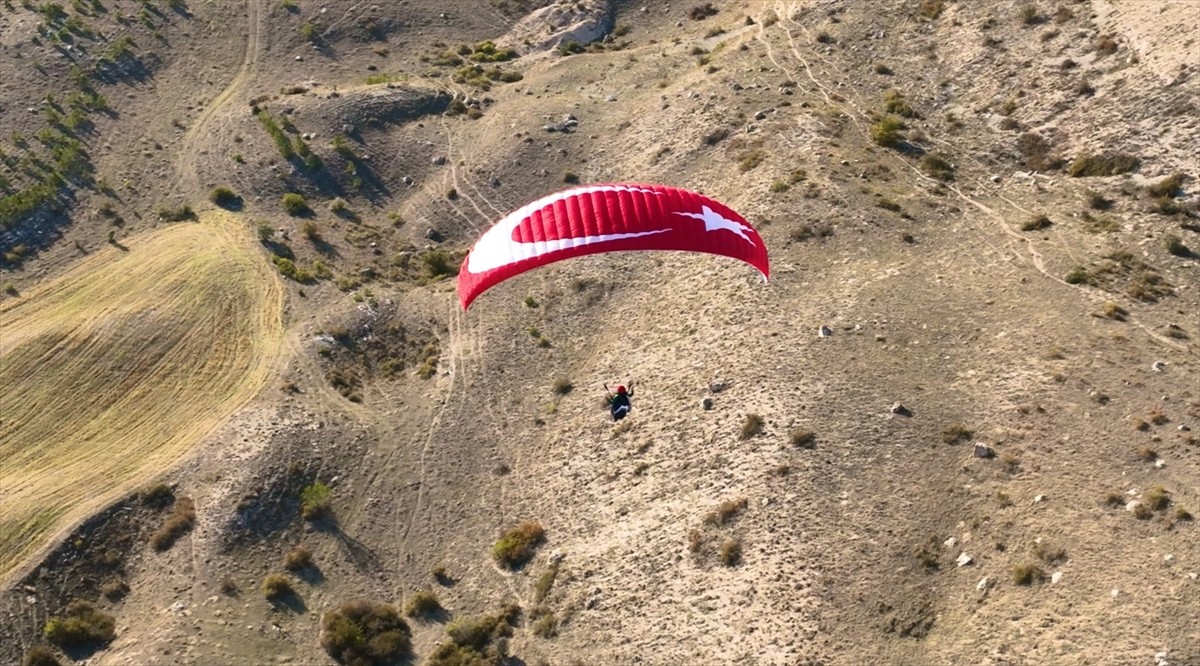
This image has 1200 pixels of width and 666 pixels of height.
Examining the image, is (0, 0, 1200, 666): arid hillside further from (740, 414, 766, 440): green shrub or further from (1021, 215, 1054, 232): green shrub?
(1021, 215, 1054, 232): green shrub

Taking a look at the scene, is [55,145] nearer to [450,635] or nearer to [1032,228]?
[450,635]

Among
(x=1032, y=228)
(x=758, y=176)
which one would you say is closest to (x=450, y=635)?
(x=758, y=176)

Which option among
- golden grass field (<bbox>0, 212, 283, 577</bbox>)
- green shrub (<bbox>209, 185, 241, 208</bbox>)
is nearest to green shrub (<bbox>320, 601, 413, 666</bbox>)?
golden grass field (<bbox>0, 212, 283, 577</bbox>)

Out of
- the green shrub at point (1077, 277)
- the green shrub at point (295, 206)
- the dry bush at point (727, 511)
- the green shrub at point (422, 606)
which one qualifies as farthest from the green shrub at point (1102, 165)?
the green shrub at point (295, 206)

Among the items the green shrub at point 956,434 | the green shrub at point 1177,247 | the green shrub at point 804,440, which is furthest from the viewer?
the green shrub at point 1177,247

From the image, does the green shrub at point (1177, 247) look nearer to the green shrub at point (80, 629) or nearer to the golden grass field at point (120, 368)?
the golden grass field at point (120, 368)

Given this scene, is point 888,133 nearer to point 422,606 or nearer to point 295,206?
point 295,206

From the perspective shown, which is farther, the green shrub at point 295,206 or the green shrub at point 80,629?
the green shrub at point 295,206

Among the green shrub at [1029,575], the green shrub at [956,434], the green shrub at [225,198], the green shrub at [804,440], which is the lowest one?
the green shrub at [1029,575]
